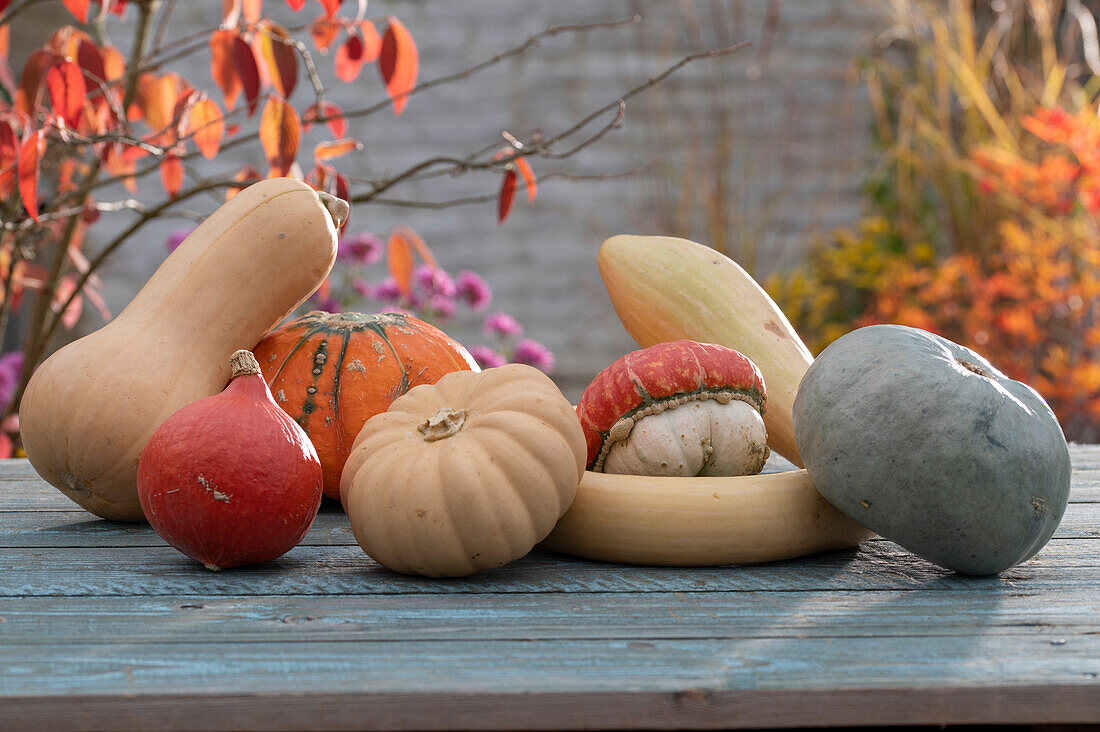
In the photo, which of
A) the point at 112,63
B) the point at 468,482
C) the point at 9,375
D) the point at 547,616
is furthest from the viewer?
the point at 9,375

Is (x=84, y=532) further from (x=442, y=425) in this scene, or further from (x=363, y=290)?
(x=363, y=290)

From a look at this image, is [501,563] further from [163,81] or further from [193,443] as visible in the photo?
[163,81]

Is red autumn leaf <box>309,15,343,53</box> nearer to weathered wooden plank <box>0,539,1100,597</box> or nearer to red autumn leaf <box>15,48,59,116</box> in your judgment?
red autumn leaf <box>15,48,59,116</box>

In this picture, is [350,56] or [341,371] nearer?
[341,371]

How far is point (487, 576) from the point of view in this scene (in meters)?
1.36

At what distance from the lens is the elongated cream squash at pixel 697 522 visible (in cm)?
142

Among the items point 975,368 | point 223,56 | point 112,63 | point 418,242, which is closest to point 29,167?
point 223,56

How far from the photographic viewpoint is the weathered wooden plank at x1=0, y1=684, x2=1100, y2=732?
2.92 feet

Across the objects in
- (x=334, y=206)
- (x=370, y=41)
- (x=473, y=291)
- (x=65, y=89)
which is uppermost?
(x=370, y=41)

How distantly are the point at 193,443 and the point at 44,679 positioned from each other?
1.47 ft

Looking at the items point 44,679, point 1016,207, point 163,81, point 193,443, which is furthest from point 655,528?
point 1016,207

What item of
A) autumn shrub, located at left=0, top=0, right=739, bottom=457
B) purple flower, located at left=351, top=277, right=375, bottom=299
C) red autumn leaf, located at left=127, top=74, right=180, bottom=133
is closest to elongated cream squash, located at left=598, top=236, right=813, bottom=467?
autumn shrub, located at left=0, top=0, right=739, bottom=457

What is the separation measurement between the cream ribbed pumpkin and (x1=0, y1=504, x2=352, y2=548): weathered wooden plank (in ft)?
0.80

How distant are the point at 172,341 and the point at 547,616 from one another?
3.03 ft
